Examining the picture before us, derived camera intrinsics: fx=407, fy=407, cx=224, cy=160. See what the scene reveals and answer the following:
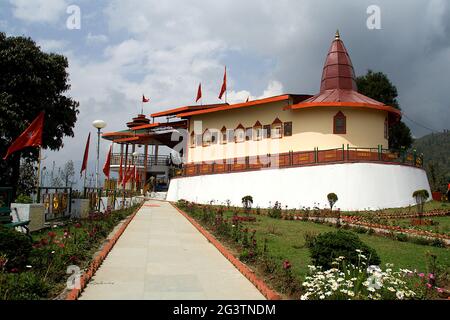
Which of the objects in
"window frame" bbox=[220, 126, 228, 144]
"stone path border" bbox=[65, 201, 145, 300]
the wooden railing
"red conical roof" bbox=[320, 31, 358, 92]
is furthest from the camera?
"window frame" bbox=[220, 126, 228, 144]

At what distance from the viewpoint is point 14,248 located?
21.9 feet

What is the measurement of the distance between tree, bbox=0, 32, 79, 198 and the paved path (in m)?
13.2

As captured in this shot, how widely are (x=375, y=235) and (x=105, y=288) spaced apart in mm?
9850

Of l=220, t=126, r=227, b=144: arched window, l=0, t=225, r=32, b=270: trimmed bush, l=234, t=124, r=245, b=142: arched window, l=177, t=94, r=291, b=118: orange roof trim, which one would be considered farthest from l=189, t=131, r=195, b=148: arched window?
l=0, t=225, r=32, b=270: trimmed bush

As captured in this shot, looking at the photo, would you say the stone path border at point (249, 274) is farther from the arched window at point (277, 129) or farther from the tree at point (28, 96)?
the arched window at point (277, 129)

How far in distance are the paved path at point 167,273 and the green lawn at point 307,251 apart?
4.78 feet

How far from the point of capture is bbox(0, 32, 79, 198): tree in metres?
21.2

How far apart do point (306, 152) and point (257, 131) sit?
664 centimetres

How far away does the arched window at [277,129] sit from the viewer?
91.2 ft

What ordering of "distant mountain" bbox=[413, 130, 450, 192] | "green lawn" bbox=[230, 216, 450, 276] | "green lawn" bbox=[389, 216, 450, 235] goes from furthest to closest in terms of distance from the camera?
"distant mountain" bbox=[413, 130, 450, 192], "green lawn" bbox=[389, 216, 450, 235], "green lawn" bbox=[230, 216, 450, 276]

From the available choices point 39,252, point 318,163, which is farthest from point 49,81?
point 39,252

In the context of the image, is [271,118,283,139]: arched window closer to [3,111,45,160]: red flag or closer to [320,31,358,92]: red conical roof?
[320,31,358,92]: red conical roof
